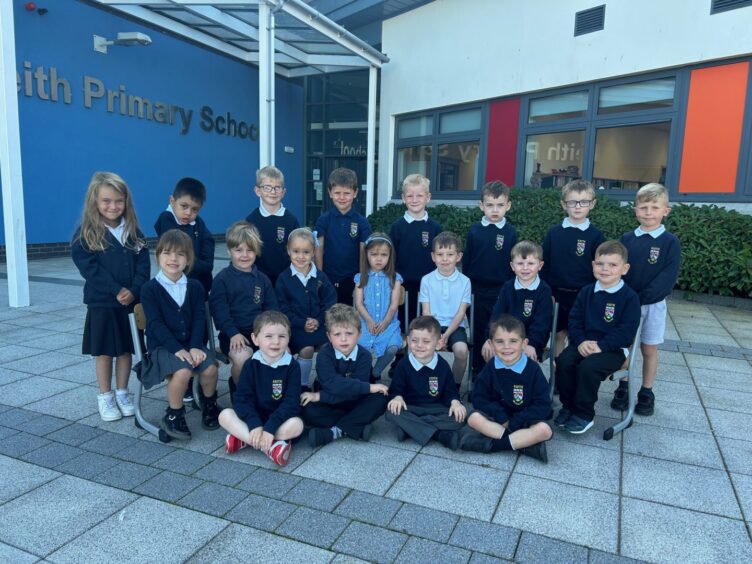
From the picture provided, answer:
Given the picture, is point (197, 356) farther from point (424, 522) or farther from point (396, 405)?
point (424, 522)

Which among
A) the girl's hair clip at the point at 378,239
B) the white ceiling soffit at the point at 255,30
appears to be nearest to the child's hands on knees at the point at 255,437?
the girl's hair clip at the point at 378,239

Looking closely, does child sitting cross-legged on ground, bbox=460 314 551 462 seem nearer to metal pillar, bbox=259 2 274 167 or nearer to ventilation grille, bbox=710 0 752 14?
metal pillar, bbox=259 2 274 167

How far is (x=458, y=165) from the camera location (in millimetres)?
10922

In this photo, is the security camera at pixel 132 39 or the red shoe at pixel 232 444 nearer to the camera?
the red shoe at pixel 232 444

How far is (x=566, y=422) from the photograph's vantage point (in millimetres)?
3174

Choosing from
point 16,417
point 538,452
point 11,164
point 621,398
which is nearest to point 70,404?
point 16,417

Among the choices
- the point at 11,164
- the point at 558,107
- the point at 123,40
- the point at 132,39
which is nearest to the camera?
the point at 11,164

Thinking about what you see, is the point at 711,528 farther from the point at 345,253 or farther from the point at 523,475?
the point at 345,253

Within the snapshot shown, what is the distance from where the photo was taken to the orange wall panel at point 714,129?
23.7ft

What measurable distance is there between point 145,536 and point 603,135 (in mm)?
8753

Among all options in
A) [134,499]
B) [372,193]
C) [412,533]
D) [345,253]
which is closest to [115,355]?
[134,499]

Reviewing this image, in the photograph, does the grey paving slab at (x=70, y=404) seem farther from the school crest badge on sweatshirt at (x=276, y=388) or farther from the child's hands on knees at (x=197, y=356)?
the school crest badge on sweatshirt at (x=276, y=388)

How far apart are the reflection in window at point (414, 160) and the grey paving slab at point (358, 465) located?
920cm

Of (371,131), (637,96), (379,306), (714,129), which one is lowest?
(379,306)
